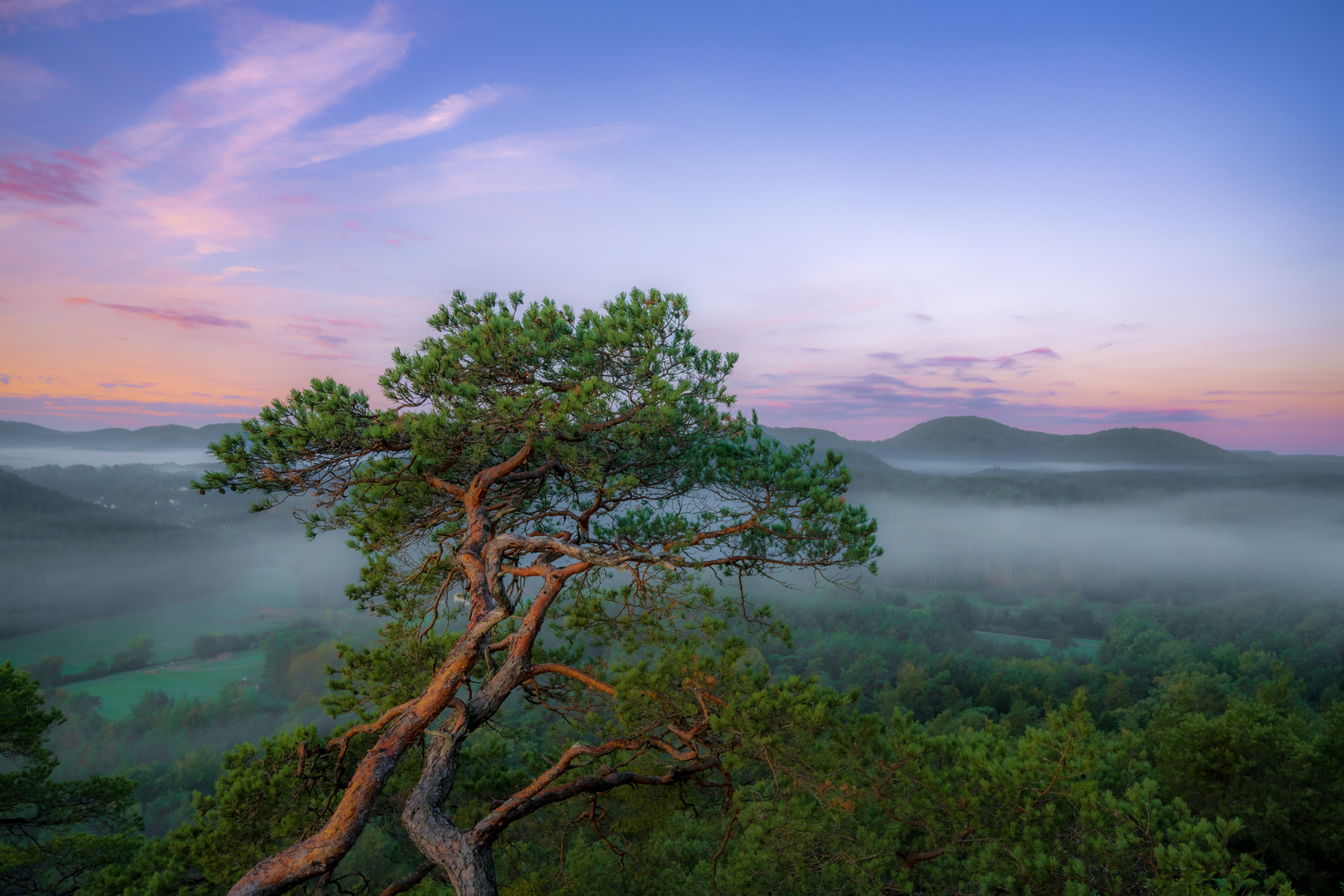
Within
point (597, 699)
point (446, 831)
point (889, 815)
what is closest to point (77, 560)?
point (597, 699)

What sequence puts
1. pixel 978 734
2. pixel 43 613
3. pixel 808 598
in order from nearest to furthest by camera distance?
pixel 978 734, pixel 808 598, pixel 43 613

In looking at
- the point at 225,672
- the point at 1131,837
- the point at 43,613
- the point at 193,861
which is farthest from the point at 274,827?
the point at 43,613

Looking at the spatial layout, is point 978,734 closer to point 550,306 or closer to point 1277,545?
point 550,306

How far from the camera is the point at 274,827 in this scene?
6.05 meters

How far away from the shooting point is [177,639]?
118 meters

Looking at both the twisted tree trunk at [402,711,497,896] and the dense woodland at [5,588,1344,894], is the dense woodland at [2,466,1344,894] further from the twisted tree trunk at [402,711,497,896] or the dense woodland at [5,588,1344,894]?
the twisted tree trunk at [402,711,497,896]

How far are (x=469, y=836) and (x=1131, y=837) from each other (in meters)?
5.78

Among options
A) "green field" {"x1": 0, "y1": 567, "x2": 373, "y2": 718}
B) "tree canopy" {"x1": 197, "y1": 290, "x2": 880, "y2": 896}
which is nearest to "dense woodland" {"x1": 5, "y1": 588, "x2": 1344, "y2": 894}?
"tree canopy" {"x1": 197, "y1": 290, "x2": 880, "y2": 896}

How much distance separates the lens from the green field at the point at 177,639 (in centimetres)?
9312

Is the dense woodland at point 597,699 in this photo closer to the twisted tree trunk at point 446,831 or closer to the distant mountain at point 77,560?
the twisted tree trunk at point 446,831

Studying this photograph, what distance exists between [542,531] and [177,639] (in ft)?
490

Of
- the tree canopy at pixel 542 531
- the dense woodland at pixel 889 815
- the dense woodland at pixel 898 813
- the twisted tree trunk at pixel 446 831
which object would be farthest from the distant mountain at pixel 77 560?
the twisted tree trunk at pixel 446 831

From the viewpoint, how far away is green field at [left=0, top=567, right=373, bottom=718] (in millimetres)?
93125

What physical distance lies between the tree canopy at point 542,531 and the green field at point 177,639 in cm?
8316
